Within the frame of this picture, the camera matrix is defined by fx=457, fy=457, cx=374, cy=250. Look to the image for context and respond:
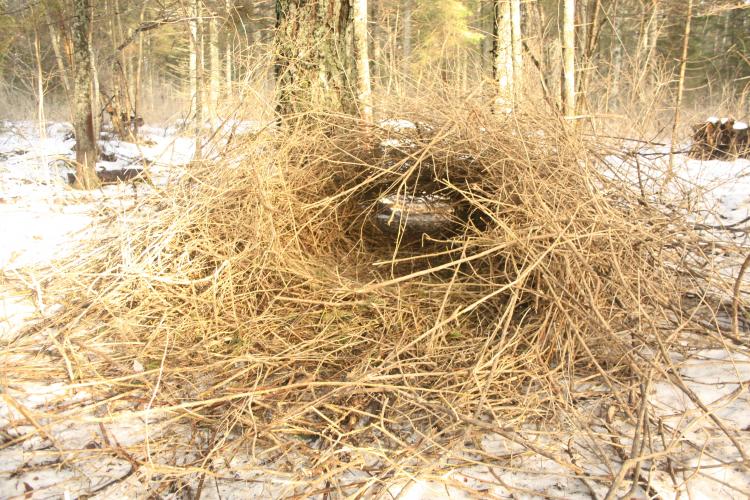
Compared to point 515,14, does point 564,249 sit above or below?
below

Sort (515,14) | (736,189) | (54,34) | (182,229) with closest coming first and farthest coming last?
(182,229)
(736,189)
(515,14)
(54,34)

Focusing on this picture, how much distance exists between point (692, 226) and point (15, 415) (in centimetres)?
283

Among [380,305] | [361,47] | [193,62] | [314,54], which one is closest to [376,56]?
[361,47]

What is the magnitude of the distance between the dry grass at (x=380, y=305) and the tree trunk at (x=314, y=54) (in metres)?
0.32

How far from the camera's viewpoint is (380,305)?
1808mm

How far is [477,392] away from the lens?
150 centimetres

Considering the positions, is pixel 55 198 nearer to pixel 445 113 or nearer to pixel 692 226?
pixel 445 113

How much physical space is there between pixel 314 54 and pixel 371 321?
5.53 feet

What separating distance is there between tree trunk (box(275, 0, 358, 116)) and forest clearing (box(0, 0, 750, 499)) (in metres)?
0.01

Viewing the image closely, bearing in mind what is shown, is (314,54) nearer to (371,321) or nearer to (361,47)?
(361,47)

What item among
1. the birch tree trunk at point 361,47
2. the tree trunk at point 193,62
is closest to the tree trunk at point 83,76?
the tree trunk at point 193,62

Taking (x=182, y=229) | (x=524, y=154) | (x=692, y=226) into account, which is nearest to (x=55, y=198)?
(x=182, y=229)

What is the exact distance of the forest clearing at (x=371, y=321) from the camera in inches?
48.3

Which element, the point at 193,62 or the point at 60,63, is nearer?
the point at 60,63
